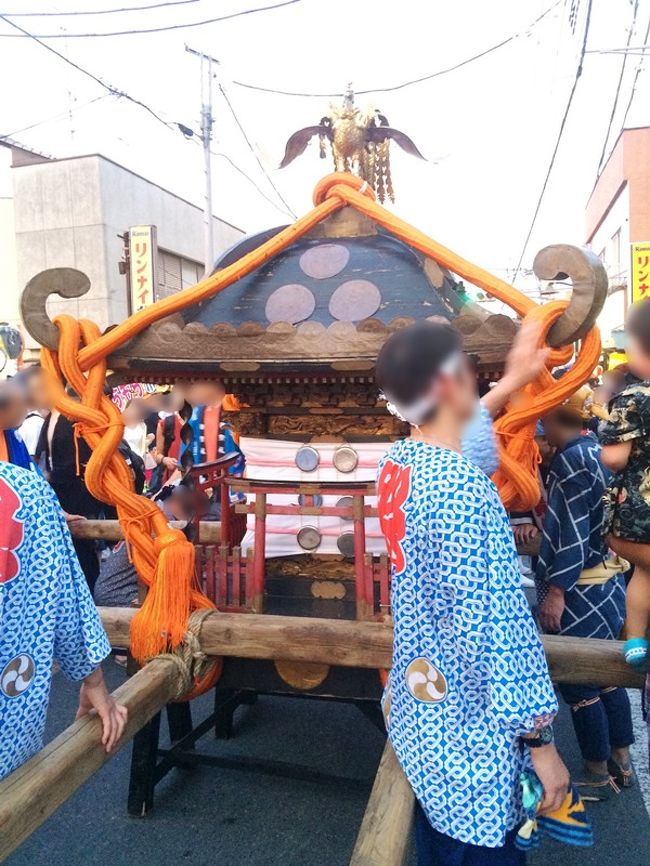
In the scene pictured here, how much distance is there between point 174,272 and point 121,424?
15228 millimetres

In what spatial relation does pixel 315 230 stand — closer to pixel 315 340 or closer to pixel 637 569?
pixel 315 340

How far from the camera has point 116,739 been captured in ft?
5.77

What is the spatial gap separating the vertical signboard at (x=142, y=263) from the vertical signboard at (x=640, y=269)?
8.17 meters

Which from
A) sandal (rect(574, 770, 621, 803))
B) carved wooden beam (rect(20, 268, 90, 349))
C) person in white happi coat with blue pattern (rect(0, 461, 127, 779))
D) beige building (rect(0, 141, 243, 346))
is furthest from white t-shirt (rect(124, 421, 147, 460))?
beige building (rect(0, 141, 243, 346))

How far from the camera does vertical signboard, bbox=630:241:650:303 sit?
33.9 feet

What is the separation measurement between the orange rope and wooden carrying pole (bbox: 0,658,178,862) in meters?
0.45

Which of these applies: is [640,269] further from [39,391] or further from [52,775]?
[52,775]

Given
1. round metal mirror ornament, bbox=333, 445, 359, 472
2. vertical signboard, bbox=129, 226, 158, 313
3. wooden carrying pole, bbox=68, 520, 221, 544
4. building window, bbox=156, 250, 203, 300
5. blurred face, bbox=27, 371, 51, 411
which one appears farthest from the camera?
building window, bbox=156, 250, 203, 300

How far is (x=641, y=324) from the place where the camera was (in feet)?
5.57

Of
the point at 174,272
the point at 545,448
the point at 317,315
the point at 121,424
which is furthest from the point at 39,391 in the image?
the point at 174,272

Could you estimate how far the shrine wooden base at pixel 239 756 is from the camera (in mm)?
2514

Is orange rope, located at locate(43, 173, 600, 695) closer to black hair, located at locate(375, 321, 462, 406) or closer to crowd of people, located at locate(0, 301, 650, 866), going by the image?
crowd of people, located at locate(0, 301, 650, 866)

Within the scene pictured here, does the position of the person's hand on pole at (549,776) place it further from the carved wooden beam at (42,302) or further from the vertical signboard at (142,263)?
the vertical signboard at (142,263)

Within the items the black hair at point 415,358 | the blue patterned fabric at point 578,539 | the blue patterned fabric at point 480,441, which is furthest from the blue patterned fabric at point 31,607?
the blue patterned fabric at point 578,539
